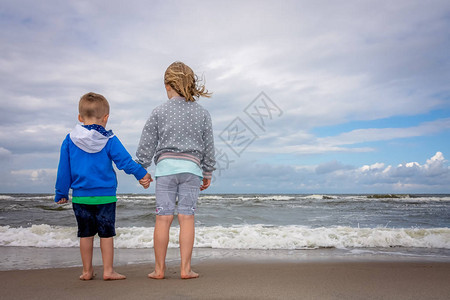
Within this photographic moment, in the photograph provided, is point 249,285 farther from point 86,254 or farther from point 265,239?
point 265,239

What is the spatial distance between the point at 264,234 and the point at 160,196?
13.0 feet

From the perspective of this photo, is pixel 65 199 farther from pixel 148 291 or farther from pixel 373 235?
pixel 373 235

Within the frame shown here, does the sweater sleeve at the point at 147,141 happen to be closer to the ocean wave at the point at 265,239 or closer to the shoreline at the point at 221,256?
the shoreline at the point at 221,256

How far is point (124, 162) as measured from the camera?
2836mm

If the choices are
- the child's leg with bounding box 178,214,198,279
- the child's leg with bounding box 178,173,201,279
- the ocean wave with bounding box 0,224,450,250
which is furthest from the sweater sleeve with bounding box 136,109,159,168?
the ocean wave with bounding box 0,224,450,250

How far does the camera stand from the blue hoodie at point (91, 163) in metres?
2.78

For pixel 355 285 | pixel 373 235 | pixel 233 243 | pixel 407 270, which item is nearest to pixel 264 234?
pixel 233 243

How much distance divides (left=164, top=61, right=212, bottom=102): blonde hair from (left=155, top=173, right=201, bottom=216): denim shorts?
0.72 metres

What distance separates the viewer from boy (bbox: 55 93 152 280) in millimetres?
2785

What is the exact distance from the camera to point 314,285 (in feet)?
8.63

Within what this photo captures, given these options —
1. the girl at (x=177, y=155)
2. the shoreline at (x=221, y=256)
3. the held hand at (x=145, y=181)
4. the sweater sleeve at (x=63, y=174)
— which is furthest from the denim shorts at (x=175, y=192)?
the shoreline at (x=221, y=256)

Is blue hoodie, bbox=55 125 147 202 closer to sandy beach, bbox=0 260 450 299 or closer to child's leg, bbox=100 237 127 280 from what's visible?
child's leg, bbox=100 237 127 280

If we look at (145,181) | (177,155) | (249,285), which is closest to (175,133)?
(177,155)

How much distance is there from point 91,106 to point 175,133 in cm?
78
